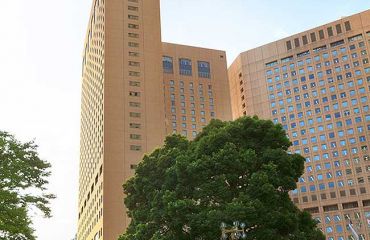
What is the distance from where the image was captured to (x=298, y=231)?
31156 mm

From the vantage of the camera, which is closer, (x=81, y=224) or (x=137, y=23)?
(x=137, y=23)

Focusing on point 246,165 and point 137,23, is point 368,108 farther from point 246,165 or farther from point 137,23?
point 246,165

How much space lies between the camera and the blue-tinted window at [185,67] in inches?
5231

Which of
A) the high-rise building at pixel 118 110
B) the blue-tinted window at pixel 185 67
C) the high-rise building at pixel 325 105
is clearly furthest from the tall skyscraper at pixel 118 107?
the high-rise building at pixel 325 105

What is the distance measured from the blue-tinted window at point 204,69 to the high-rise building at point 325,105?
31.4 feet

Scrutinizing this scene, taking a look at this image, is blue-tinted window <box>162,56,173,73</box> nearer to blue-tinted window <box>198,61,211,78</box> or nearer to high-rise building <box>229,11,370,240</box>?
blue-tinted window <box>198,61,211,78</box>

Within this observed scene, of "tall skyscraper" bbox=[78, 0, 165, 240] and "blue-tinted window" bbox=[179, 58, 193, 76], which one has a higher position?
"blue-tinted window" bbox=[179, 58, 193, 76]

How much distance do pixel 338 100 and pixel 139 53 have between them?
50380mm

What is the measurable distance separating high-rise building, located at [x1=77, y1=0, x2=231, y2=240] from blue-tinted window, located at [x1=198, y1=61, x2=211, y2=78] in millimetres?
11927

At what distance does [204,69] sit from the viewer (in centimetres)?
13412

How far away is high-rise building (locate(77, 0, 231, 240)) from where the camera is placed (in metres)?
85.7

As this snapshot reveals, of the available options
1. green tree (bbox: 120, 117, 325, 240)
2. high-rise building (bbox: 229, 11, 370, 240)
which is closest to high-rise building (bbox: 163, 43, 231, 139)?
high-rise building (bbox: 229, 11, 370, 240)

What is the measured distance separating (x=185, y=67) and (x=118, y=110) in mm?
45799

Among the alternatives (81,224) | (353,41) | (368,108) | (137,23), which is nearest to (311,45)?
(353,41)
